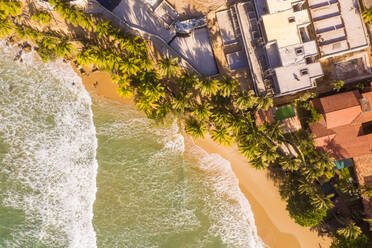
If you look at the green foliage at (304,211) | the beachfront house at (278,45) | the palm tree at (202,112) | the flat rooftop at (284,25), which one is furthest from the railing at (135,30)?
the green foliage at (304,211)

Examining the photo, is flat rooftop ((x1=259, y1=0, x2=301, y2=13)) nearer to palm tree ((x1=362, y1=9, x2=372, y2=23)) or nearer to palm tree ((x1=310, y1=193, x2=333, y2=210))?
palm tree ((x1=362, y1=9, x2=372, y2=23))

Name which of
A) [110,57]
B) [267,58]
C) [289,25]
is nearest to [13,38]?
[110,57]

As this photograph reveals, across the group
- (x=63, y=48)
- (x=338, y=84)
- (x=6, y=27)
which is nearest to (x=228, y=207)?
(x=338, y=84)

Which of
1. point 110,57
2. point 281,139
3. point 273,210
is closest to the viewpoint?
point 110,57

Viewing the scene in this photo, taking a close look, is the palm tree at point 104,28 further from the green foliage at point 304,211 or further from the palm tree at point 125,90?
the green foliage at point 304,211

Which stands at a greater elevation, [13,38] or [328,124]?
[13,38]

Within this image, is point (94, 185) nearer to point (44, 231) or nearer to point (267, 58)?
point (44, 231)
